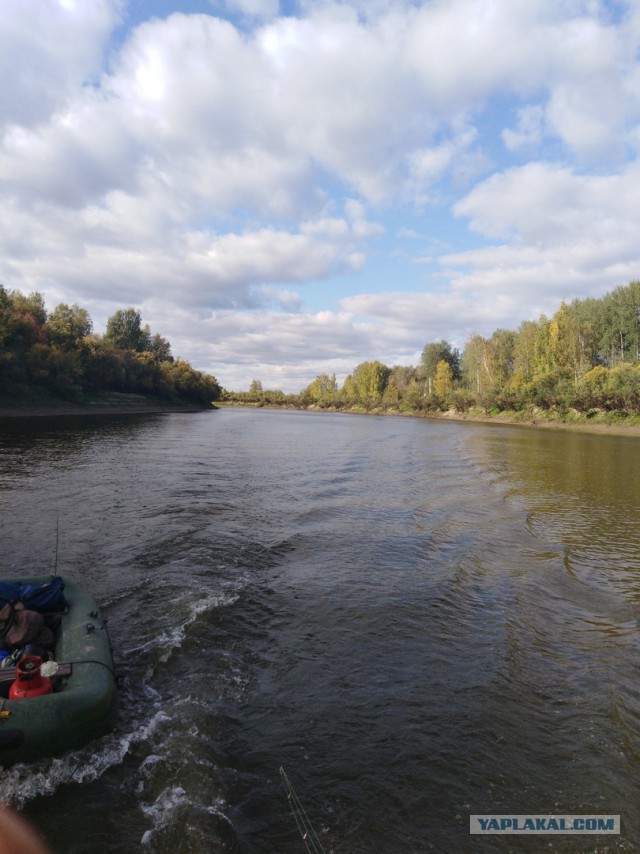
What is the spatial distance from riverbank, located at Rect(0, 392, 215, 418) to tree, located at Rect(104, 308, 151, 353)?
29699 millimetres

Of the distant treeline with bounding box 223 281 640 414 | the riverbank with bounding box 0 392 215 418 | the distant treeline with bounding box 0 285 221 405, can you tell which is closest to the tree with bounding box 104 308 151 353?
the distant treeline with bounding box 0 285 221 405

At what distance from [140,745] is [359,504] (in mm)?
17140

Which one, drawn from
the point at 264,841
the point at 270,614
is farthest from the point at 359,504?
the point at 264,841

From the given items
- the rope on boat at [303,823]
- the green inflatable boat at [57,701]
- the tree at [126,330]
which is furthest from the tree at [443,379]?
the rope on boat at [303,823]

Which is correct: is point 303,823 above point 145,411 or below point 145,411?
below

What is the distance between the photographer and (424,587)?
13.2 metres

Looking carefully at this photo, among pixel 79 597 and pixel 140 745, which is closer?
pixel 140 745

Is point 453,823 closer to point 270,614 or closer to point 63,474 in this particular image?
point 270,614

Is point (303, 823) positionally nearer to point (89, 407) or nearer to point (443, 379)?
point (89, 407)

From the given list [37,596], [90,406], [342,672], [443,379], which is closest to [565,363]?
[443,379]

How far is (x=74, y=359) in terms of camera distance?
85.9 metres

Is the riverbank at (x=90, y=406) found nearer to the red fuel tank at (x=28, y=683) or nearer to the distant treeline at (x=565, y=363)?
the red fuel tank at (x=28, y=683)

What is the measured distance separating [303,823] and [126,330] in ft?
529

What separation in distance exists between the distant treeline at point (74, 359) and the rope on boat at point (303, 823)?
2938 inches
